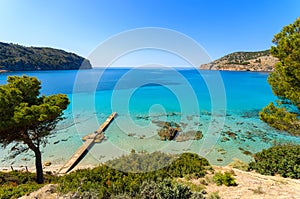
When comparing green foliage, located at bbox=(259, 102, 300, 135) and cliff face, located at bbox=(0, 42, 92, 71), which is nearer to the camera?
green foliage, located at bbox=(259, 102, 300, 135)

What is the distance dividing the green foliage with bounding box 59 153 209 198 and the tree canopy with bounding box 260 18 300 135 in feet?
13.4

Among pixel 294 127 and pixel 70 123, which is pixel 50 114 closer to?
pixel 294 127

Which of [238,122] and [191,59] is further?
[238,122]

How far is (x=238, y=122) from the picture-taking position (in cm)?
2277

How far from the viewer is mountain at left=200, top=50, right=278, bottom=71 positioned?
127m

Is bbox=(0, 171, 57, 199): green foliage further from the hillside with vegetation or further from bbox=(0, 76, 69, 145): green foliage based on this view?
bbox=(0, 76, 69, 145): green foliage

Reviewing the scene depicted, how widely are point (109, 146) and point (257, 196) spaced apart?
45.8ft

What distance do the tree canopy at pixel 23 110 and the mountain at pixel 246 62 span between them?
12549cm

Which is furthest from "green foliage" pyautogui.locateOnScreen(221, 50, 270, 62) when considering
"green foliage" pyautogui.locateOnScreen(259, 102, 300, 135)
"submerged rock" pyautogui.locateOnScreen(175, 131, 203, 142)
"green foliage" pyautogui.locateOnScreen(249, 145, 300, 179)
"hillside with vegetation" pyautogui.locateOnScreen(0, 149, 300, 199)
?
"hillside with vegetation" pyautogui.locateOnScreen(0, 149, 300, 199)

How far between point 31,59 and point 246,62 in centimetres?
17741

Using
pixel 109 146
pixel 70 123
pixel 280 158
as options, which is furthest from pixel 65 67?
pixel 280 158

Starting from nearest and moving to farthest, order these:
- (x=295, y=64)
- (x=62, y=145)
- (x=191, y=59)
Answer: (x=295, y=64), (x=191, y=59), (x=62, y=145)

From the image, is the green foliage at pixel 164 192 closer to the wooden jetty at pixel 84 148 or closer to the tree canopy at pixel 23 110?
the tree canopy at pixel 23 110

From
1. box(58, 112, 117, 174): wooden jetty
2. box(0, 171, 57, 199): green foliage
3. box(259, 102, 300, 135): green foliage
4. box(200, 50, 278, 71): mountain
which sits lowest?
box(58, 112, 117, 174): wooden jetty
